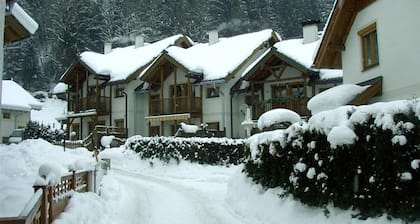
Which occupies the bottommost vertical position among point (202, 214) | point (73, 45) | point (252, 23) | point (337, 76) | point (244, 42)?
point (202, 214)

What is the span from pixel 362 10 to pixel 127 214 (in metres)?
9.79

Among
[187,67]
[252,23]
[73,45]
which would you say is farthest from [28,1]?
[187,67]

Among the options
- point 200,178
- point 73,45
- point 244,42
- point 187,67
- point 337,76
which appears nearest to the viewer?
point 200,178

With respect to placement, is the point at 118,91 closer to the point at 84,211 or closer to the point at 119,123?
the point at 119,123

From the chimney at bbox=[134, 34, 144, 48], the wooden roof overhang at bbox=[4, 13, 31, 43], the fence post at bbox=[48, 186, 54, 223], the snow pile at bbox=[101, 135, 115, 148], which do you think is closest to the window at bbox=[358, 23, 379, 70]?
the wooden roof overhang at bbox=[4, 13, 31, 43]

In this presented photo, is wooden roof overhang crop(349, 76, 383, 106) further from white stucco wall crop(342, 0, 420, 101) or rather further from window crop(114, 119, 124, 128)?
window crop(114, 119, 124, 128)

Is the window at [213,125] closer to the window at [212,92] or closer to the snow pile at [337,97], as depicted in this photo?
the window at [212,92]

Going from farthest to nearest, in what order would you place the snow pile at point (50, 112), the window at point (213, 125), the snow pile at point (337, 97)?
the snow pile at point (50, 112) → the window at point (213, 125) → the snow pile at point (337, 97)

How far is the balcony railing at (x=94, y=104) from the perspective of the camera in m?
37.9

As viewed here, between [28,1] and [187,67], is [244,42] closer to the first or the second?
[187,67]

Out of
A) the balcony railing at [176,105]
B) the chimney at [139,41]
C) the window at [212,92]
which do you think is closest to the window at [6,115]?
the balcony railing at [176,105]

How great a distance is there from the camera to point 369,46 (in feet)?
48.7

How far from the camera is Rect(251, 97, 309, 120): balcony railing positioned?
1089 inches

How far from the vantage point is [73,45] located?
6003cm
